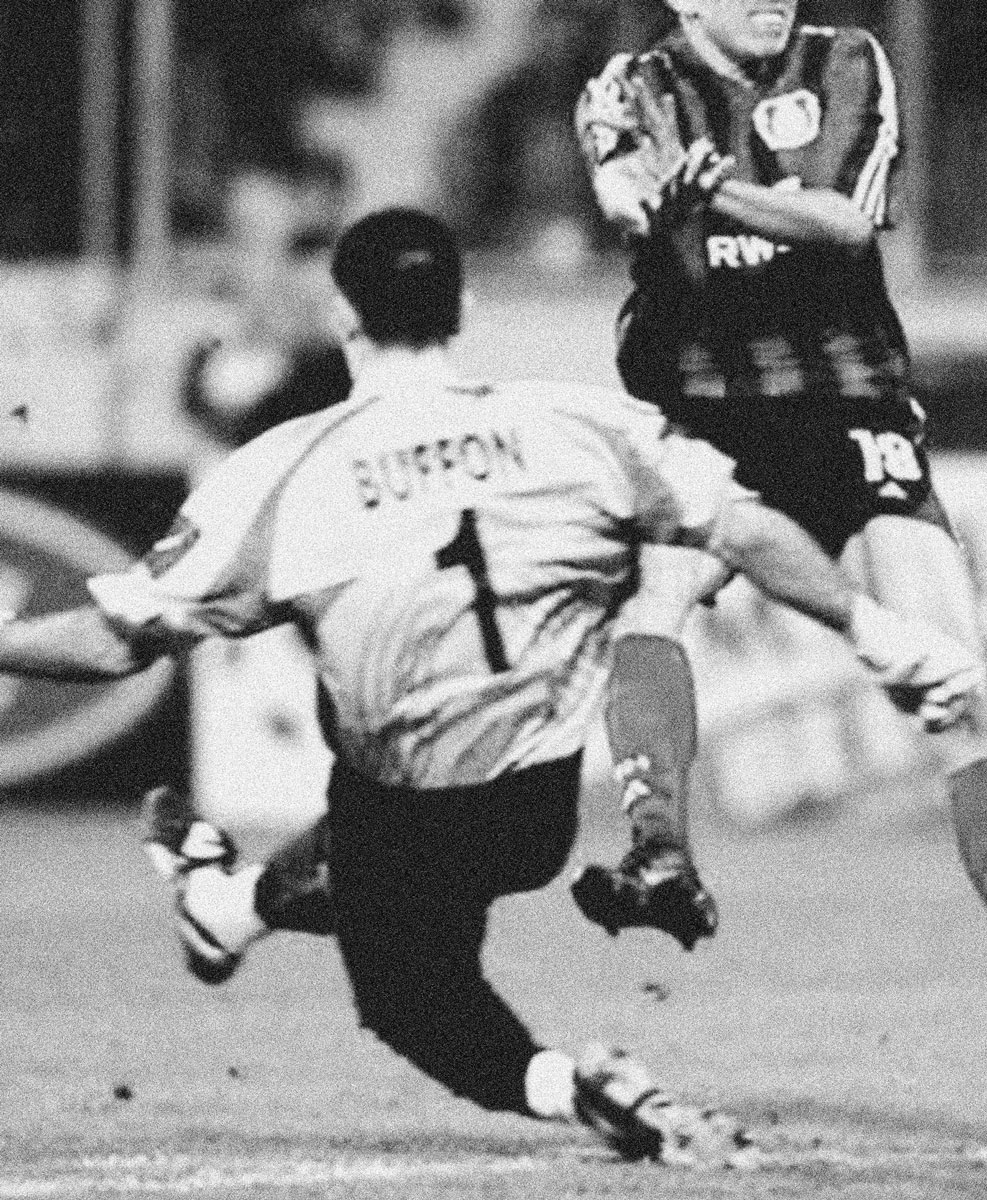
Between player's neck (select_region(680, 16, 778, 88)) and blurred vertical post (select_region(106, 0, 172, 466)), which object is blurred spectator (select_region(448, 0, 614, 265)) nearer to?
blurred vertical post (select_region(106, 0, 172, 466))

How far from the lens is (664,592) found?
865 cm

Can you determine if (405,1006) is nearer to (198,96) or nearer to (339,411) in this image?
(339,411)

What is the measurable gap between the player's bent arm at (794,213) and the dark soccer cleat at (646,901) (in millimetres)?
1256

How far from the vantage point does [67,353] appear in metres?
15.8

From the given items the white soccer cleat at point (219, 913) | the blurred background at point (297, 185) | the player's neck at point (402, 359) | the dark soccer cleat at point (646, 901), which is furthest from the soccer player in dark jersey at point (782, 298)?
the blurred background at point (297, 185)

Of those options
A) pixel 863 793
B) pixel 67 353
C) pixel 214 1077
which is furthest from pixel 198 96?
pixel 214 1077

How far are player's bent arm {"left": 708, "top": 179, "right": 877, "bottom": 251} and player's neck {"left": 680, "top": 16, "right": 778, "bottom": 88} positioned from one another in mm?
252

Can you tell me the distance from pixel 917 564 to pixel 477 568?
5.46ft

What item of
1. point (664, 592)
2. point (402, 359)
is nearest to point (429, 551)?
point (402, 359)

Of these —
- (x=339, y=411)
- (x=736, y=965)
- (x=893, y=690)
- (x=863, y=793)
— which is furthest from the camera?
(x=863, y=793)

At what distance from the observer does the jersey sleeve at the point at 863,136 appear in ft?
28.3

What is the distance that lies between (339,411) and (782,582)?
771 millimetres

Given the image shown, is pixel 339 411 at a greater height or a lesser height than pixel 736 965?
greater

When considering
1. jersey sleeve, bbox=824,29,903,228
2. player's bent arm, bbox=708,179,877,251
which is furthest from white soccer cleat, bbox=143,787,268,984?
jersey sleeve, bbox=824,29,903,228
